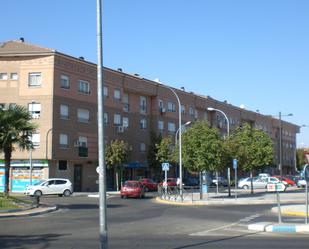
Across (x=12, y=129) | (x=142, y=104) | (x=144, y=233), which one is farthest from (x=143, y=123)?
(x=144, y=233)

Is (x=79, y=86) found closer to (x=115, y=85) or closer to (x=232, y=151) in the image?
(x=115, y=85)

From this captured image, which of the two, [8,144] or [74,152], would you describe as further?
[74,152]

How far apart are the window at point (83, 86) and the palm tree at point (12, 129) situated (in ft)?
82.6

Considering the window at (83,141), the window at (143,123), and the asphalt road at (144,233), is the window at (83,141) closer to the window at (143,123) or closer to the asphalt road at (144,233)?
the window at (143,123)

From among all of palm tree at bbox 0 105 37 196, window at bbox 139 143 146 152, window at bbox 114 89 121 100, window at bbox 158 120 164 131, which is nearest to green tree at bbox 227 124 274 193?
window at bbox 114 89 121 100

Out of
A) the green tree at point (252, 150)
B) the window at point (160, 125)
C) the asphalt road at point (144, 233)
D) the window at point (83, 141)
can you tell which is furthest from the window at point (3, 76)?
the asphalt road at point (144, 233)

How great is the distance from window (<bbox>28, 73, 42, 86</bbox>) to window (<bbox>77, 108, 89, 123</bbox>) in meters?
5.35

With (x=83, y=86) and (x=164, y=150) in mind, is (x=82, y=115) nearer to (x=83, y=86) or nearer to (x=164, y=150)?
(x=83, y=86)

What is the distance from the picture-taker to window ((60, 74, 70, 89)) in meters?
53.6

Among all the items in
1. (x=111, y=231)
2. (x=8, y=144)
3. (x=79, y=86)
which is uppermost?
(x=79, y=86)

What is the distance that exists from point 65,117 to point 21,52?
7.73 m

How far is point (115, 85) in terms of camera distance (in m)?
61.8

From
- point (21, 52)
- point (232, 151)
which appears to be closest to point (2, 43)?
point (21, 52)

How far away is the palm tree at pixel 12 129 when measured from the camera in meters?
29.9
